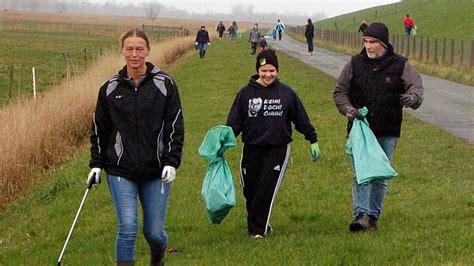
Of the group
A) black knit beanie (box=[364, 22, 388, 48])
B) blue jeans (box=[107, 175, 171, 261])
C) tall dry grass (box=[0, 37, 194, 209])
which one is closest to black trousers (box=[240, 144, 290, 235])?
black knit beanie (box=[364, 22, 388, 48])

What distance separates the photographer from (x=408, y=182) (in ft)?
32.4

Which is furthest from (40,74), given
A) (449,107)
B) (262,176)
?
(262,176)

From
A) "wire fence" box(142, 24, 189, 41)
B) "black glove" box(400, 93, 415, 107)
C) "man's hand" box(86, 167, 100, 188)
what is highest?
"black glove" box(400, 93, 415, 107)

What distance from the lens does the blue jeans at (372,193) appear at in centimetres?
730

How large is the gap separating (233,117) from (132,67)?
1966 mm

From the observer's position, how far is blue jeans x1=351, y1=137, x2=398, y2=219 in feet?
23.9

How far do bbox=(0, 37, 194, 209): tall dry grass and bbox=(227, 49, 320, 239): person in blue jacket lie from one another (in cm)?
506

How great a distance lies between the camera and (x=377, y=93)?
23.5ft

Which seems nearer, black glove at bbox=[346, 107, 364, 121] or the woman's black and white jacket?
the woman's black and white jacket

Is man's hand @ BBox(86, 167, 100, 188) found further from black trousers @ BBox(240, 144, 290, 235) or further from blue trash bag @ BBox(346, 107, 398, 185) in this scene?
blue trash bag @ BBox(346, 107, 398, 185)

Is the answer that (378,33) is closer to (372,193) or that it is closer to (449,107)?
(372,193)

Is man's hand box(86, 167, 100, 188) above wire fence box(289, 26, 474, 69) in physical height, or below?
above

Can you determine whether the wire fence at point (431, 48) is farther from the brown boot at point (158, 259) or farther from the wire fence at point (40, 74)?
the brown boot at point (158, 259)

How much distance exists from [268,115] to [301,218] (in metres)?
1.57
